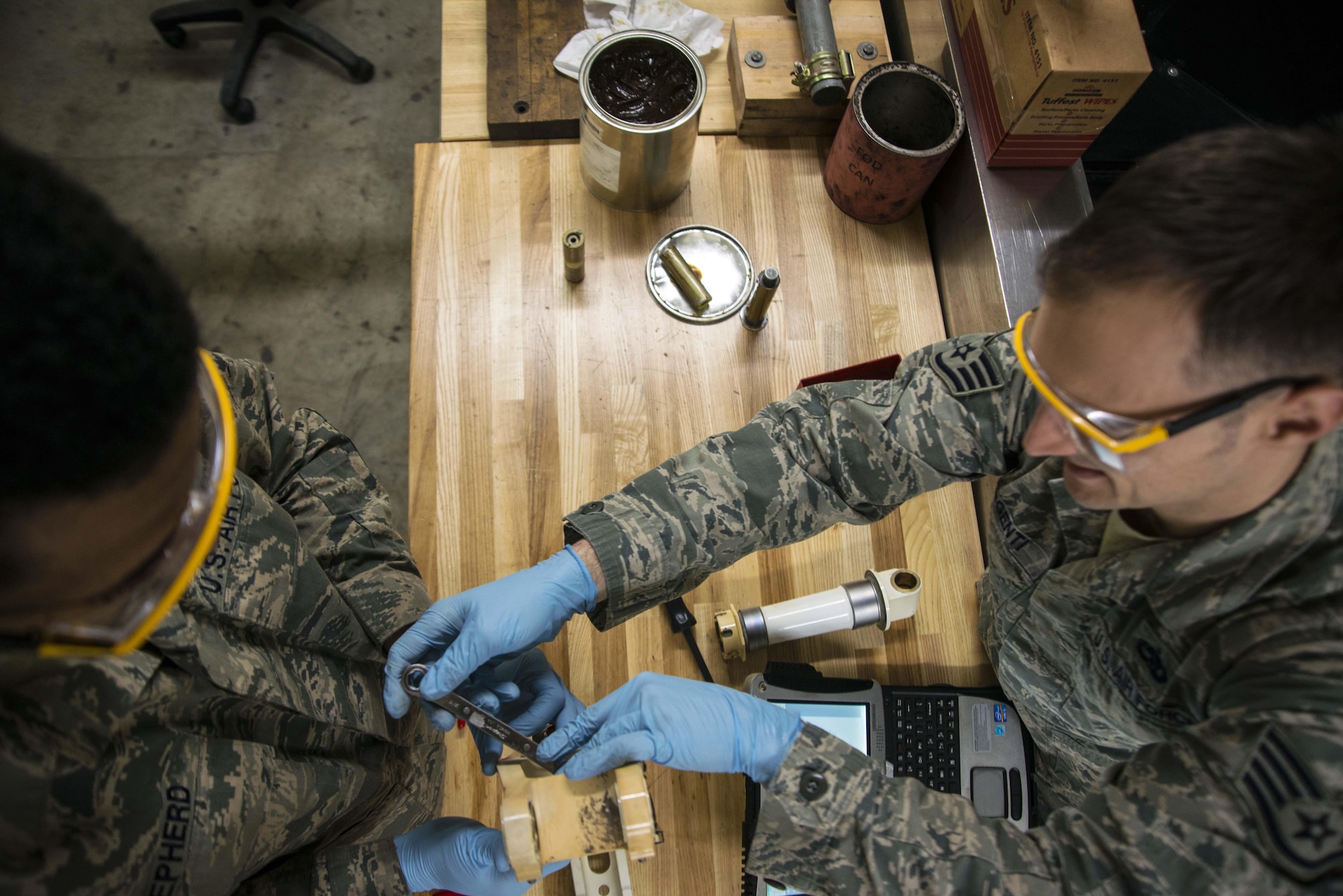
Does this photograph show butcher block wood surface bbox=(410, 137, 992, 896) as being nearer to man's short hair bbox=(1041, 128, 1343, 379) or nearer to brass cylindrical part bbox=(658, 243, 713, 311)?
brass cylindrical part bbox=(658, 243, 713, 311)

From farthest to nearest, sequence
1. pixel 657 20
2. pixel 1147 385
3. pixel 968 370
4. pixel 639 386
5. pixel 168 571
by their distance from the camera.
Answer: pixel 657 20, pixel 639 386, pixel 968 370, pixel 1147 385, pixel 168 571

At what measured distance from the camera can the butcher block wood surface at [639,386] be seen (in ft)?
4.31

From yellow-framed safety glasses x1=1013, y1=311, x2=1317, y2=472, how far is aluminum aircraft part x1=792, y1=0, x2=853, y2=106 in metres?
0.82

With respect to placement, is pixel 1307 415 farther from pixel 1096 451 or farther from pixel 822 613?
pixel 822 613

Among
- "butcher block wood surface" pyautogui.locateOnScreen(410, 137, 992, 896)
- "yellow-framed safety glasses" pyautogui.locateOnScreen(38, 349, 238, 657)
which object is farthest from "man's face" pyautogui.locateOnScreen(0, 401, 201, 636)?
"butcher block wood surface" pyautogui.locateOnScreen(410, 137, 992, 896)

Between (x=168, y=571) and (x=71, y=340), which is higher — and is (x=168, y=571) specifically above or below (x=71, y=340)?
below

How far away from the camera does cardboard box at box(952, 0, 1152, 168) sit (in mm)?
1328

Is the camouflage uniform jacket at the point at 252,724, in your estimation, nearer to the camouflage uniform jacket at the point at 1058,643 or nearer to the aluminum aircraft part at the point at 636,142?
the camouflage uniform jacket at the point at 1058,643

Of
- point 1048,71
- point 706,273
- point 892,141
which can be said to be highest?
point 1048,71

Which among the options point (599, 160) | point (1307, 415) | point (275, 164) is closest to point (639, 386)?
point (599, 160)

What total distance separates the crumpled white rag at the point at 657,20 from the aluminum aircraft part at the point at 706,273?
44cm

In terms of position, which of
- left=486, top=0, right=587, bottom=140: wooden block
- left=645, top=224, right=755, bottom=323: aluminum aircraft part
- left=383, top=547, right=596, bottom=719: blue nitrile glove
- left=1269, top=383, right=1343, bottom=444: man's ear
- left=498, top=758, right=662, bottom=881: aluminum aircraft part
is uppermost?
left=1269, top=383, right=1343, bottom=444: man's ear

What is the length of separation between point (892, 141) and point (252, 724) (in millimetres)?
1492

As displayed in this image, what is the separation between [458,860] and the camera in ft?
3.68
